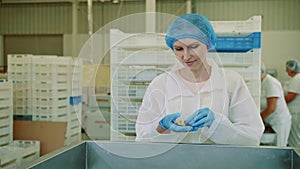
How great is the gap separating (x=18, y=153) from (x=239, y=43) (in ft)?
5.71

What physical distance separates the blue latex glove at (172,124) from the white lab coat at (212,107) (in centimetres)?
4

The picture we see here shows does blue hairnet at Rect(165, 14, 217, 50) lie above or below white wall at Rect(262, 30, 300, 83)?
below

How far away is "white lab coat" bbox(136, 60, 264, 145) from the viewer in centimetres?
126

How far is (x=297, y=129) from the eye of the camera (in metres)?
3.45

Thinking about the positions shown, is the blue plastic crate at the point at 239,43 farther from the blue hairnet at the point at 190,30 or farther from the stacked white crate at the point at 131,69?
the blue hairnet at the point at 190,30

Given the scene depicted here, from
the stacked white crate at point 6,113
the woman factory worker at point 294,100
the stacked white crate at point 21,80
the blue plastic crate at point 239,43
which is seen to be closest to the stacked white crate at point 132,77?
the blue plastic crate at point 239,43

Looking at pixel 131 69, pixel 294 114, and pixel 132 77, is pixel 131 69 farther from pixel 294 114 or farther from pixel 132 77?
pixel 294 114

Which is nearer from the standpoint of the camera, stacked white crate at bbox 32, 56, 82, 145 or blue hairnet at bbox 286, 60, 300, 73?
stacked white crate at bbox 32, 56, 82, 145

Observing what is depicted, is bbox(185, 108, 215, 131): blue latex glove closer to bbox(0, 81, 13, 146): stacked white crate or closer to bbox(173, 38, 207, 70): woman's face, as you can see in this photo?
bbox(173, 38, 207, 70): woman's face

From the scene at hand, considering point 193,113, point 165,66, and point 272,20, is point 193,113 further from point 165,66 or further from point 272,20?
point 272,20

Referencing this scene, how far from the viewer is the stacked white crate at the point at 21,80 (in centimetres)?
304

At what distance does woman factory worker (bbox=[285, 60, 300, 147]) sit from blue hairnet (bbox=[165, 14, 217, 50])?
91.1 inches

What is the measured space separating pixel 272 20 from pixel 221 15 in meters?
0.93

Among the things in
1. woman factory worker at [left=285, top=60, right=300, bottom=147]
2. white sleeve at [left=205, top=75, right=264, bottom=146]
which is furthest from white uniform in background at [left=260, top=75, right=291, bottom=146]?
white sleeve at [left=205, top=75, right=264, bottom=146]
